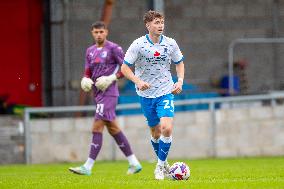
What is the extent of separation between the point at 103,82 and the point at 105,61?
399 millimetres

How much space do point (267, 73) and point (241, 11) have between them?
1.37m

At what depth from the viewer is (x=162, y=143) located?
1273cm

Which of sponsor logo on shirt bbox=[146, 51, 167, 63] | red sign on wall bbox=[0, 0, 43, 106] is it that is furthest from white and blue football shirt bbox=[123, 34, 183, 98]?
red sign on wall bbox=[0, 0, 43, 106]

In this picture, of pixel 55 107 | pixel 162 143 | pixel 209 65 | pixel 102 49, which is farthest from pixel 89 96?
pixel 162 143

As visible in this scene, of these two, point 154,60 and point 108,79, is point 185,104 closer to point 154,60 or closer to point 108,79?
point 108,79

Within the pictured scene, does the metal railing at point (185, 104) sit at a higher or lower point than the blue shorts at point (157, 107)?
lower

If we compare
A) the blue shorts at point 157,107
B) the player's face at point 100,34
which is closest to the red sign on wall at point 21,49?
the player's face at point 100,34

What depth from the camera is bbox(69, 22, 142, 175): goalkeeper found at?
14.9 meters

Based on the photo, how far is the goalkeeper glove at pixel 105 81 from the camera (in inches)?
584

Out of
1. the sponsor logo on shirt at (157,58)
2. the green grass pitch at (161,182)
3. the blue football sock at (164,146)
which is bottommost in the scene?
the green grass pitch at (161,182)

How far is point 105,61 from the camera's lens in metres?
15.1

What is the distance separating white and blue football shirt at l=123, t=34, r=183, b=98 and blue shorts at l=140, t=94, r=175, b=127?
0.20ft

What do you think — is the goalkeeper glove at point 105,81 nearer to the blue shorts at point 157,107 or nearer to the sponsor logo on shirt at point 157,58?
the blue shorts at point 157,107

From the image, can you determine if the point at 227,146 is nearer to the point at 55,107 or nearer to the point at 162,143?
the point at 55,107
